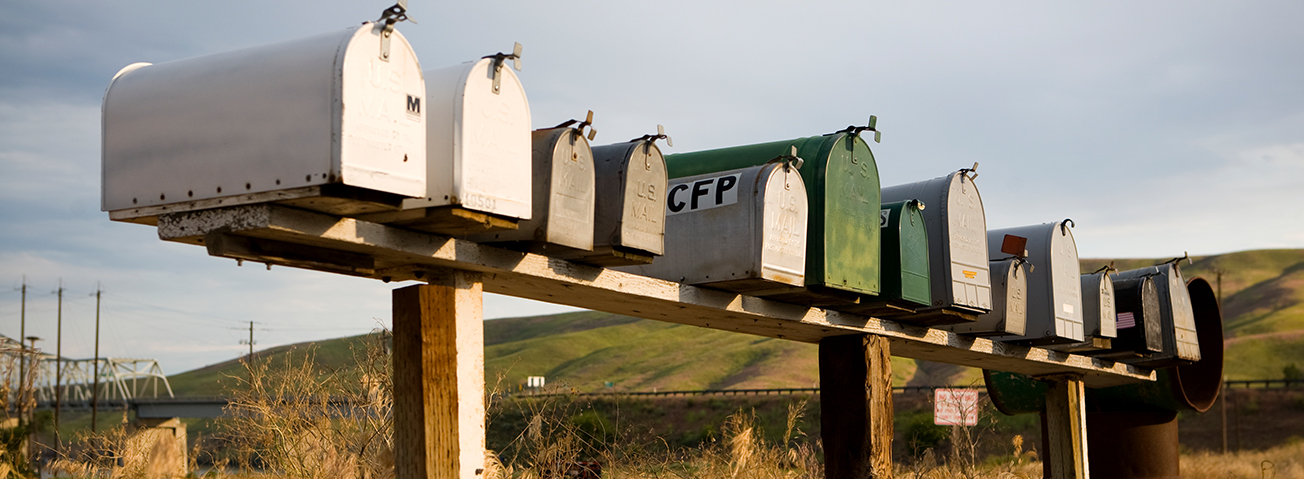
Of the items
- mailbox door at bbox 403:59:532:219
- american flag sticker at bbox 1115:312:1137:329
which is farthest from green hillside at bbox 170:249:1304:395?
mailbox door at bbox 403:59:532:219

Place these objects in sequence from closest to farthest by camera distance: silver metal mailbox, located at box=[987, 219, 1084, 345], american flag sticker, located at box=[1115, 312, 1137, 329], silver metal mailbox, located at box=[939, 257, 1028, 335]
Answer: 1. silver metal mailbox, located at box=[939, 257, 1028, 335]
2. silver metal mailbox, located at box=[987, 219, 1084, 345]
3. american flag sticker, located at box=[1115, 312, 1137, 329]

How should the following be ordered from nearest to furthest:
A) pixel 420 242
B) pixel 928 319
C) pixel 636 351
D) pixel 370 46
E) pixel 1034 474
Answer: pixel 370 46 < pixel 420 242 < pixel 928 319 < pixel 1034 474 < pixel 636 351

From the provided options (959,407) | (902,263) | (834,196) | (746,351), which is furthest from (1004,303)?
(746,351)

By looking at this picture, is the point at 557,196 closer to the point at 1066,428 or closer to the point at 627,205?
the point at 627,205

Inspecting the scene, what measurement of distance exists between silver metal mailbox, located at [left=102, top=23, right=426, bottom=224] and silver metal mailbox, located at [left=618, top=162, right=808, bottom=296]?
2290mm

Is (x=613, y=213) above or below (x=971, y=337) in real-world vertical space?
above

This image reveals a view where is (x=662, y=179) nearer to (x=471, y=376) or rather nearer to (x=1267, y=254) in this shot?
(x=471, y=376)

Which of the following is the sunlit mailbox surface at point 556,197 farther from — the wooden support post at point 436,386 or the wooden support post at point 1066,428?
the wooden support post at point 1066,428

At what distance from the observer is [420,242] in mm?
4250

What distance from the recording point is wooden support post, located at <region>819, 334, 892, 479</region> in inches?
284

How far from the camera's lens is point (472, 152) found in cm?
399

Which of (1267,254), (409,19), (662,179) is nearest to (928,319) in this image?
(662,179)

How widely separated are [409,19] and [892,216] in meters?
4.44

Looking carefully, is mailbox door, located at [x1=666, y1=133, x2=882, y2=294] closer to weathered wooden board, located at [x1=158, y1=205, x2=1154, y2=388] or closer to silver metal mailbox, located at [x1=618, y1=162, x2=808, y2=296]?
silver metal mailbox, located at [x1=618, y1=162, x2=808, y2=296]
